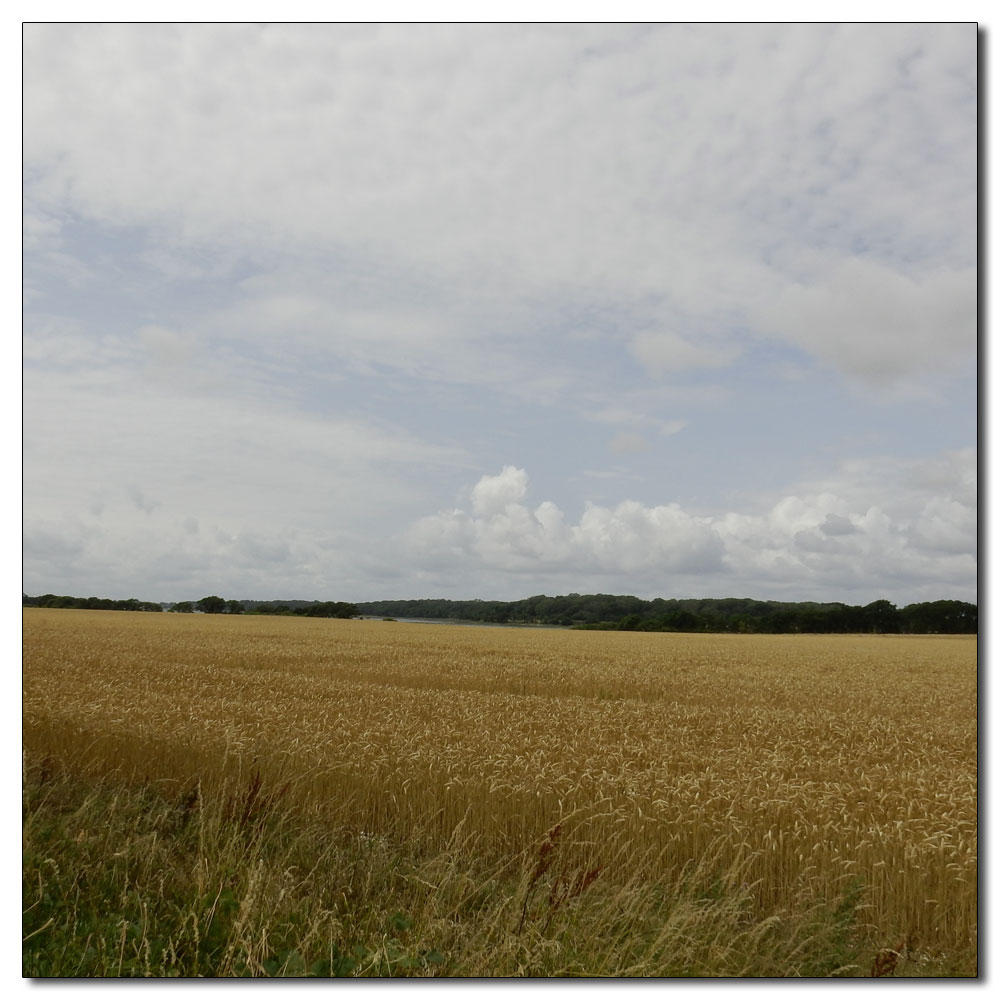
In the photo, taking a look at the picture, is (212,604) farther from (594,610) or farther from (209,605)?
(594,610)

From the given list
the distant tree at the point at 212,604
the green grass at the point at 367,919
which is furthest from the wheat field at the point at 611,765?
the distant tree at the point at 212,604

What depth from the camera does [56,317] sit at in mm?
7711

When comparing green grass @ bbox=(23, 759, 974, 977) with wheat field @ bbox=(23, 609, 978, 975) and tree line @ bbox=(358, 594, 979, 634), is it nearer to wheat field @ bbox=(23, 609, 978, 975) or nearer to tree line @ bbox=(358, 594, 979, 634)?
wheat field @ bbox=(23, 609, 978, 975)

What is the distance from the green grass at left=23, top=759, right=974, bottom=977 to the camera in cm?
470

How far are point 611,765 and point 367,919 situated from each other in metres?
4.85

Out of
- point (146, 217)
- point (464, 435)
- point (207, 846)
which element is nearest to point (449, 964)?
point (207, 846)

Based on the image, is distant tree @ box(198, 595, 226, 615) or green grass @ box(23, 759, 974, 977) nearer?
green grass @ box(23, 759, 974, 977)

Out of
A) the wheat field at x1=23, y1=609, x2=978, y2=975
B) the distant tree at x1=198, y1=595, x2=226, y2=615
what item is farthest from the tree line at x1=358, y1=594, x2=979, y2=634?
the distant tree at x1=198, y1=595, x2=226, y2=615

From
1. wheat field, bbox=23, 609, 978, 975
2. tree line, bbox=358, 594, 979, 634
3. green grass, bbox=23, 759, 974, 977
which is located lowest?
wheat field, bbox=23, 609, 978, 975

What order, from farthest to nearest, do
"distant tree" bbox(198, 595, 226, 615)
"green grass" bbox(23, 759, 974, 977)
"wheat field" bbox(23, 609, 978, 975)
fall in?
1. "distant tree" bbox(198, 595, 226, 615)
2. "wheat field" bbox(23, 609, 978, 975)
3. "green grass" bbox(23, 759, 974, 977)

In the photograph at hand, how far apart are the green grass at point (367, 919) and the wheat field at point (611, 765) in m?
0.23

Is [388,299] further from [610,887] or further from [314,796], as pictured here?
[610,887]

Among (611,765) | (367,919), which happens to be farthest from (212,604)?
(367,919)

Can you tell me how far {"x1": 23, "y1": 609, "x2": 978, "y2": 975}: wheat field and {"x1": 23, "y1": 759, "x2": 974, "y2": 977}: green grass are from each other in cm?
23
